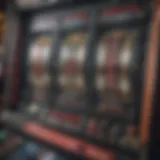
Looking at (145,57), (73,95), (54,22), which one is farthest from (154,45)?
(54,22)

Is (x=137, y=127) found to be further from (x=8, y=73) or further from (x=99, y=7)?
(x=8, y=73)

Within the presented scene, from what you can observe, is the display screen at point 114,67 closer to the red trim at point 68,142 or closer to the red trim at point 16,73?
the red trim at point 68,142

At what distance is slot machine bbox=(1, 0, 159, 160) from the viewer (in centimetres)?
99

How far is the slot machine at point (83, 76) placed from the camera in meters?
0.99

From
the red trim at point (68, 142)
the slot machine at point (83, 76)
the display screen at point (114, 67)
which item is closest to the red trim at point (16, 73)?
the slot machine at point (83, 76)

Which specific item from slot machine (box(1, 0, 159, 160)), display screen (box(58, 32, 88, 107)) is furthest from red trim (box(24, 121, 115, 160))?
display screen (box(58, 32, 88, 107))

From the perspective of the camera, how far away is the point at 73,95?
1231 mm

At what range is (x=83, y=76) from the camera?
119 cm

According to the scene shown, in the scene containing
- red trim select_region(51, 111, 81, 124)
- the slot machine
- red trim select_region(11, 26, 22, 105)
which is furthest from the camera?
red trim select_region(11, 26, 22, 105)

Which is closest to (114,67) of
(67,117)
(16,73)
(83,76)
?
(83,76)

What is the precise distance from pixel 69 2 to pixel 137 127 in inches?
20.7

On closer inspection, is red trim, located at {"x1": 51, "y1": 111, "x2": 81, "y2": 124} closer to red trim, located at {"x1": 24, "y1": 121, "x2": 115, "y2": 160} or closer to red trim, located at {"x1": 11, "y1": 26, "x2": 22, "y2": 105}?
red trim, located at {"x1": 24, "y1": 121, "x2": 115, "y2": 160}

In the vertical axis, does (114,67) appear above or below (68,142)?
above

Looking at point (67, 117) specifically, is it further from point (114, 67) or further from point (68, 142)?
point (114, 67)
